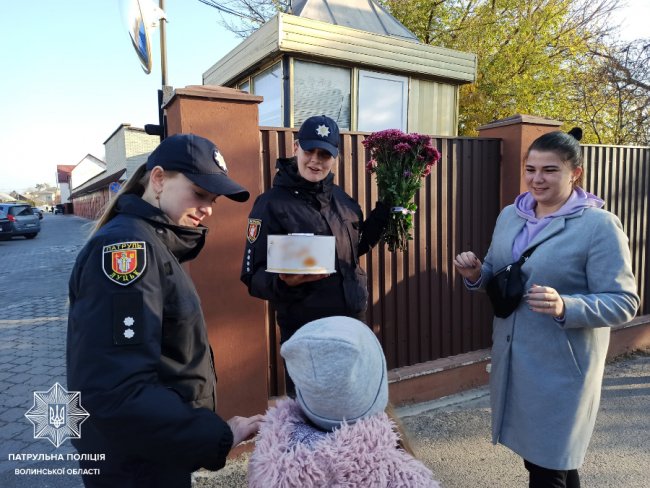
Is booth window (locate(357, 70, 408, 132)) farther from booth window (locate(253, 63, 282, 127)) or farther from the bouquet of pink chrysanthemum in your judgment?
the bouquet of pink chrysanthemum

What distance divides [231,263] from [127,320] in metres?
1.91

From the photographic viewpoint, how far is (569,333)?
6.43 ft

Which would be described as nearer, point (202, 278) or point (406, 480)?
point (406, 480)

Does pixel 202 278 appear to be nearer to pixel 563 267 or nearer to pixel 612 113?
pixel 563 267

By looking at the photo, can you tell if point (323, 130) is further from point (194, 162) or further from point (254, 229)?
point (194, 162)

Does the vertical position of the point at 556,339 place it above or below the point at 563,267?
below

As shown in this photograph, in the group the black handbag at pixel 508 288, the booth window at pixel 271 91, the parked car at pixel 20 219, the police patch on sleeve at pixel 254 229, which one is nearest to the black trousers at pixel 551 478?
the black handbag at pixel 508 288

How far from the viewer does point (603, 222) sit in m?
1.92

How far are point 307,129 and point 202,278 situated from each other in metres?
1.31

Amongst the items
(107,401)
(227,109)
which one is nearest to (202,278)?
(227,109)

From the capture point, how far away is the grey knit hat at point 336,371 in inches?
43.4

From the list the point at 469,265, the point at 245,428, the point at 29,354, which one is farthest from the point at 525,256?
the point at 29,354

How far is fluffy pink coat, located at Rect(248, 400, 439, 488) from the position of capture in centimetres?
110

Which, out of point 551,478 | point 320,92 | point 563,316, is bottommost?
point 551,478
